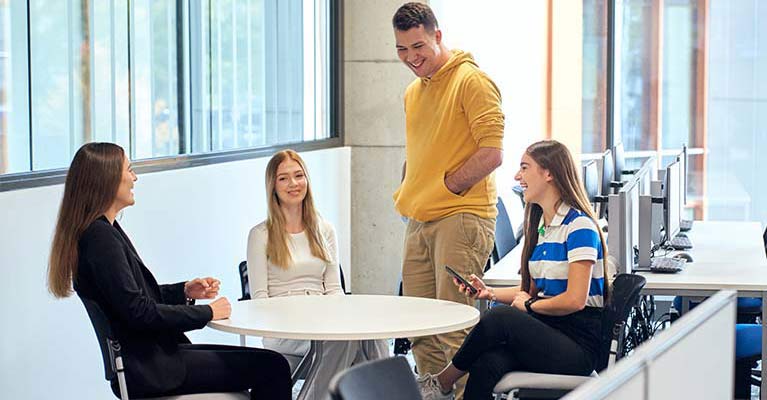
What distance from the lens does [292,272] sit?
4.28m

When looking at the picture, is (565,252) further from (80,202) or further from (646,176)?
(646,176)

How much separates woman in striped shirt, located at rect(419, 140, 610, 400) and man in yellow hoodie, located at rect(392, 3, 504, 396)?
350mm

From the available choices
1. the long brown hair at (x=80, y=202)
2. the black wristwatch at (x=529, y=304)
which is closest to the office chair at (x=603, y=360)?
the black wristwatch at (x=529, y=304)

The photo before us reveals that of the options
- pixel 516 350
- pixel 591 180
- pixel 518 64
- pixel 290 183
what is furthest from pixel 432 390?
pixel 518 64

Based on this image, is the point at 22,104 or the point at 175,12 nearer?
the point at 22,104

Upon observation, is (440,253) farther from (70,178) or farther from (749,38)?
(749,38)

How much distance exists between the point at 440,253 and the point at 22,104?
65.1 inches

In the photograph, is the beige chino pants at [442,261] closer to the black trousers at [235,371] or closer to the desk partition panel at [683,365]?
the black trousers at [235,371]

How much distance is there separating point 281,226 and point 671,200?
2.01 meters

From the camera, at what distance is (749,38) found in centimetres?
794

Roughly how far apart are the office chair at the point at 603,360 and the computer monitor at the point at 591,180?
2.24 m

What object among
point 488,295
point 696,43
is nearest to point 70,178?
point 488,295

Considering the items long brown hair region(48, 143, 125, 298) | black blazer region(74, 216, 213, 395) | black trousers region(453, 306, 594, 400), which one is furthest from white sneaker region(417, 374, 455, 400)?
long brown hair region(48, 143, 125, 298)

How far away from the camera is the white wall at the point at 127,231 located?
3.75m
